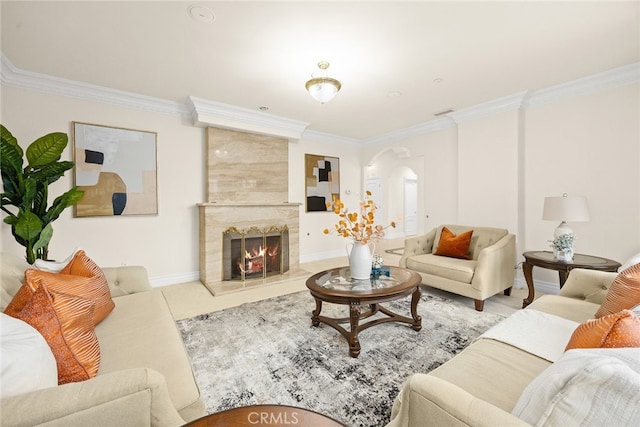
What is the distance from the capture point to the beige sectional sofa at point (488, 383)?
0.75 meters

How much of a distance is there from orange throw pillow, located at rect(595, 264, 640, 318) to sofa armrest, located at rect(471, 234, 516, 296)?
1432 mm

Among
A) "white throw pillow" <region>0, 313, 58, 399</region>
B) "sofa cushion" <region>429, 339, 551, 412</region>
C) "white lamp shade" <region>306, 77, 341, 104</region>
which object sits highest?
"white lamp shade" <region>306, 77, 341, 104</region>

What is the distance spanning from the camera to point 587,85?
319 cm

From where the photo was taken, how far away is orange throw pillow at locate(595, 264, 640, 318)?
134 cm

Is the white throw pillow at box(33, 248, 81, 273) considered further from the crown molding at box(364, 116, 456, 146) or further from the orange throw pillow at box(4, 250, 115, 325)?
the crown molding at box(364, 116, 456, 146)

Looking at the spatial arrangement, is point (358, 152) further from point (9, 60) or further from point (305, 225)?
point (9, 60)

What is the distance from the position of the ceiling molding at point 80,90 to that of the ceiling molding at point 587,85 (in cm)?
487

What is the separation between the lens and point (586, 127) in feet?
10.7

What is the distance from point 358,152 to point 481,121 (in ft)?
8.78

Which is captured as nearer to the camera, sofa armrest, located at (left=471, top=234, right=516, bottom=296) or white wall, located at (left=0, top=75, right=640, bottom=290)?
sofa armrest, located at (left=471, top=234, right=516, bottom=296)

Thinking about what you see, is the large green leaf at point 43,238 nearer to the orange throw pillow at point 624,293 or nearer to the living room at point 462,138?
the living room at point 462,138

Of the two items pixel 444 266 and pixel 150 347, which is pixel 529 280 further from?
pixel 150 347

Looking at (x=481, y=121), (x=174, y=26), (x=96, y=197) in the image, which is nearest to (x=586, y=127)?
(x=481, y=121)

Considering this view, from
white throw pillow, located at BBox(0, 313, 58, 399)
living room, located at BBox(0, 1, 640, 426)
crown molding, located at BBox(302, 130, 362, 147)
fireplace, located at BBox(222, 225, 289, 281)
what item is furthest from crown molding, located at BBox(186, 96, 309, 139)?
white throw pillow, located at BBox(0, 313, 58, 399)
